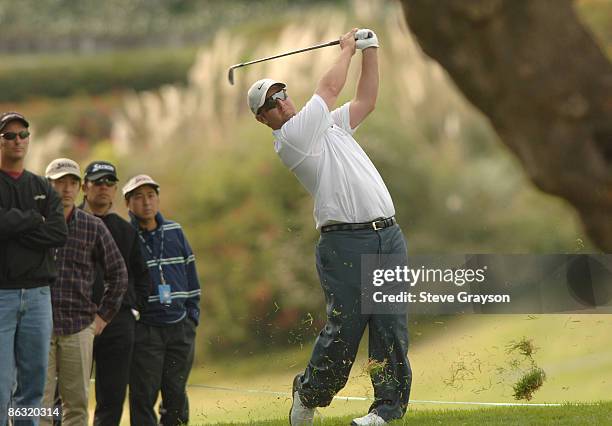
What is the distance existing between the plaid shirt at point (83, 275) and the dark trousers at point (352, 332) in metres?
1.28

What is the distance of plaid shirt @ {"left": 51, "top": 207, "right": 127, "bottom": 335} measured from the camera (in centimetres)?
695

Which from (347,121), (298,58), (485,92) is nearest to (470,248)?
(298,58)

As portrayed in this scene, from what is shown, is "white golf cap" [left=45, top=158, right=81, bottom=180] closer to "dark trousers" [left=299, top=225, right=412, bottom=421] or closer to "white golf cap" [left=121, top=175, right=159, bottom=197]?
"white golf cap" [left=121, top=175, right=159, bottom=197]

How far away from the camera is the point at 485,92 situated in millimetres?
7488

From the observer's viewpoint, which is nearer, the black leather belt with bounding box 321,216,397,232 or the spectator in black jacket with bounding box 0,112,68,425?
the spectator in black jacket with bounding box 0,112,68,425

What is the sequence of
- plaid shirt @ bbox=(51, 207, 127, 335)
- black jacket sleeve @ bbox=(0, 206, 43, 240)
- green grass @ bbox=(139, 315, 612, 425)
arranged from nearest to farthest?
black jacket sleeve @ bbox=(0, 206, 43, 240) < plaid shirt @ bbox=(51, 207, 127, 335) < green grass @ bbox=(139, 315, 612, 425)

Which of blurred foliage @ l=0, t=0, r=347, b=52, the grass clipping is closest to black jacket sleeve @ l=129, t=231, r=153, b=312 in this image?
the grass clipping

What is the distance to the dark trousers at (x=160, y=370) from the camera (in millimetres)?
7730

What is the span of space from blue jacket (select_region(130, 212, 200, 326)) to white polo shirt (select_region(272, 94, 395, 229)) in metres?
1.66

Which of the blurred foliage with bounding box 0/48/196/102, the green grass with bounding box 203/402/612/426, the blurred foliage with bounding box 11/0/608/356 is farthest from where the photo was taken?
the blurred foliage with bounding box 0/48/196/102

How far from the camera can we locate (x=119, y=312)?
24.6 ft

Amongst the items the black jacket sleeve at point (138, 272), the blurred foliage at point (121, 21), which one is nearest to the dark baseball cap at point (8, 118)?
the black jacket sleeve at point (138, 272)

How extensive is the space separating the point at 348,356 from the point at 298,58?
7.56 m

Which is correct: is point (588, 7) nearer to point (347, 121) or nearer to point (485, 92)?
point (485, 92)
